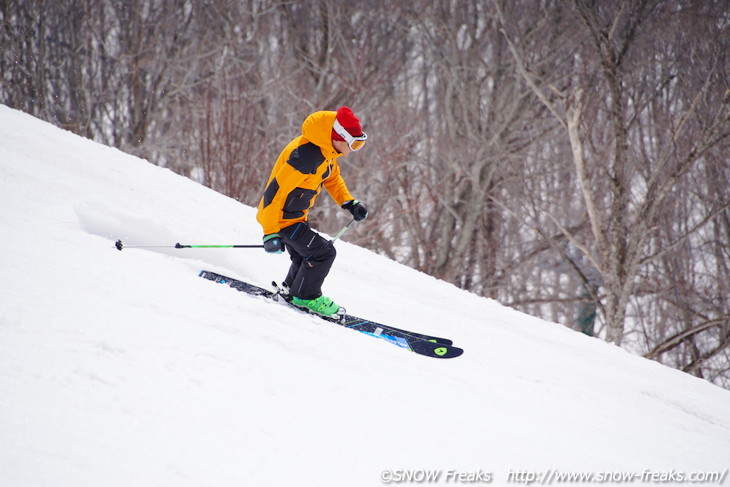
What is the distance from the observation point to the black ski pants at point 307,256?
14.7 feet

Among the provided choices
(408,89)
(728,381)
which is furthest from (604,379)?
(408,89)

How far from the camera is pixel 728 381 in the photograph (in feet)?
46.5

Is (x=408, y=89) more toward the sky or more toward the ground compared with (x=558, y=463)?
more toward the sky

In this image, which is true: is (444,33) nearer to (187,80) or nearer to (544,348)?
(187,80)

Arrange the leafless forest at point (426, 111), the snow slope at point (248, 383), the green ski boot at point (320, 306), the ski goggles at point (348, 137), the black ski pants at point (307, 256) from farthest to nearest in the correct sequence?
the leafless forest at point (426, 111)
the green ski boot at point (320, 306)
the black ski pants at point (307, 256)
the ski goggles at point (348, 137)
the snow slope at point (248, 383)

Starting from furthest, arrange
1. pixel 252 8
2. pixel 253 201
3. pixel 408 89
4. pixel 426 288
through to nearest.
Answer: pixel 408 89
pixel 252 8
pixel 253 201
pixel 426 288

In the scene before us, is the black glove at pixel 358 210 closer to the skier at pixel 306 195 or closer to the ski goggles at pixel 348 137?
the skier at pixel 306 195

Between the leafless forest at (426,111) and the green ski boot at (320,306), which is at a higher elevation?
the leafless forest at (426,111)

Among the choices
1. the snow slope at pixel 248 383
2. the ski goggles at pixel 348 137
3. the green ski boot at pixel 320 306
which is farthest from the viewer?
the green ski boot at pixel 320 306

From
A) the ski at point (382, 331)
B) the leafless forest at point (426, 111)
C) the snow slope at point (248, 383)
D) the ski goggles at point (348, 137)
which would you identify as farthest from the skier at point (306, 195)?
the leafless forest at point (426, 111)

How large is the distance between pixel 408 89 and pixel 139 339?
672 inches

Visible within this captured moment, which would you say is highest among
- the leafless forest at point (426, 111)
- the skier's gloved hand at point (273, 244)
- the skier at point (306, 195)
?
the leafless forest at point (426, 111)

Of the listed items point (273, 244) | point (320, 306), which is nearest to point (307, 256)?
point (273, 244)

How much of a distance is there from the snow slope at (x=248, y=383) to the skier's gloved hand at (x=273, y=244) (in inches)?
17.4
